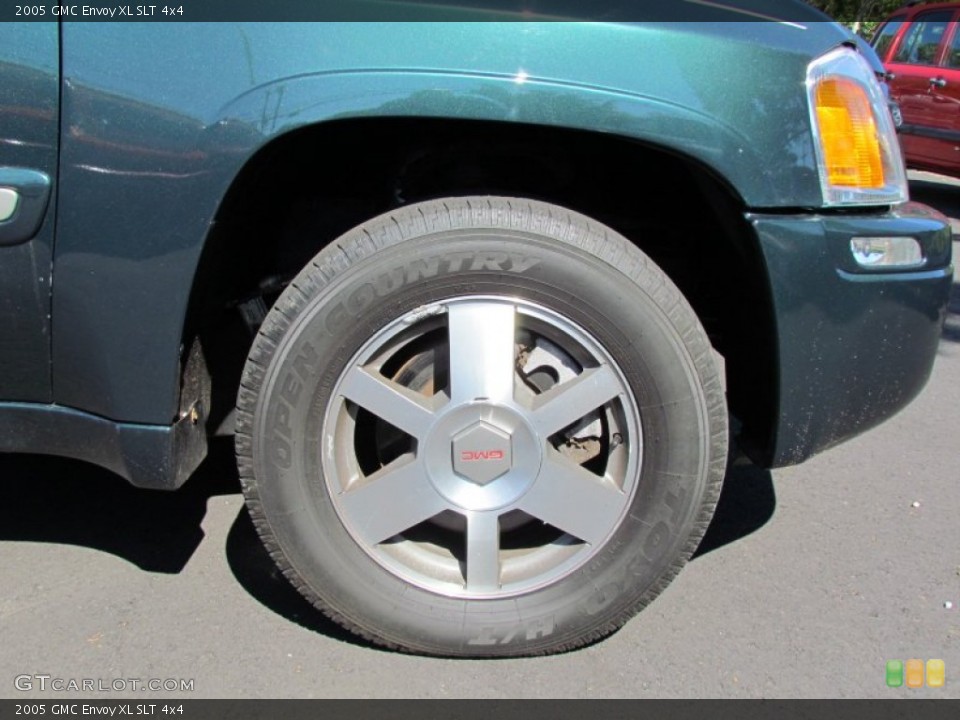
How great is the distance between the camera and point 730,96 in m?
1.95

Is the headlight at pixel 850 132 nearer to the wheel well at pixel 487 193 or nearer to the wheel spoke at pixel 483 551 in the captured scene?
the wheel well at pixel 487 193

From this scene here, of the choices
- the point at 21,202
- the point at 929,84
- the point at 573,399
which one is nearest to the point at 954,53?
the point at 929,84

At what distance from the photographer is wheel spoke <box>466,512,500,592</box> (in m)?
2.17

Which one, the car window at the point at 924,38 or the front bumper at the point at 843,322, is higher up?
the front bumper at the point at 843,322

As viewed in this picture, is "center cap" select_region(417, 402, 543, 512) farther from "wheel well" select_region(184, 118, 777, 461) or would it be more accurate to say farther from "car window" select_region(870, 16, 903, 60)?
"car window" select_region(870, 16, 903, 60)

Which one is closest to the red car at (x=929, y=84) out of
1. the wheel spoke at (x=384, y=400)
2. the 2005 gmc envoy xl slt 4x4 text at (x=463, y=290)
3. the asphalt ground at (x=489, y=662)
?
the asphalt ground at (x=489, y=662)

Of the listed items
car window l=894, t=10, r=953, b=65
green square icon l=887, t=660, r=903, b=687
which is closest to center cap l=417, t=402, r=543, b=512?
green square icon l=887, t=660, r=903, b=687

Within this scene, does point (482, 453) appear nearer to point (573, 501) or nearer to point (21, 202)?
point (573, 501)

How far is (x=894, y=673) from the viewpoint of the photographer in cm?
223

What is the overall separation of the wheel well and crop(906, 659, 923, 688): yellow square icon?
2.02 ft

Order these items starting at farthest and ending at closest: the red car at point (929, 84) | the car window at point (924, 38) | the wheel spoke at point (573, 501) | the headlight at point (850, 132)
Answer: the car window at point (924, 38) < the red car at point (929, 84) < the wheel spoke at point (573, 501) < the headlight at point (850, 132)

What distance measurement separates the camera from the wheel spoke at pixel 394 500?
2156mm

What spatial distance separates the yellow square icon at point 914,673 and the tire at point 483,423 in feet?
2.04

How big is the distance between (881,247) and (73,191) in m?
1.77
